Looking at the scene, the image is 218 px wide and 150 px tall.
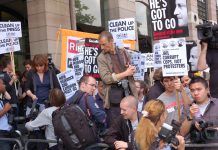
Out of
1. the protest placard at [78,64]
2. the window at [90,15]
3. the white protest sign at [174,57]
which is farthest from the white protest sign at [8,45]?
the window at [90,15]

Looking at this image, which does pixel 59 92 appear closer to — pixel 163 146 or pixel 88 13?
pixel 163 146

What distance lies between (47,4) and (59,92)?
7039 millimetres

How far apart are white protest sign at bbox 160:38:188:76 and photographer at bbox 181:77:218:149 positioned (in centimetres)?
63

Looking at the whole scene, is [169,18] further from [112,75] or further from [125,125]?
[125,125]

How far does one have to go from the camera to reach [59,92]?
6066 millimetres

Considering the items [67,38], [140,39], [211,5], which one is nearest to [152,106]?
[67,38]

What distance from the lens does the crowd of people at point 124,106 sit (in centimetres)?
414

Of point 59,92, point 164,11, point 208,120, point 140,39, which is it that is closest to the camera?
point 208,120

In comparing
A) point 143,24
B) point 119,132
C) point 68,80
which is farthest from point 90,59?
point 143,24

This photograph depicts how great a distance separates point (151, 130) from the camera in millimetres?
3979

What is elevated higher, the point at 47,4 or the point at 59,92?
the point at 47,4

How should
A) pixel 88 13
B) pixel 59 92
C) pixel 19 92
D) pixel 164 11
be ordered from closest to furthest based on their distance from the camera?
1. pixel 59 92
2. pixel 164 11
3. pixel 19 92
4. pixel 88 13

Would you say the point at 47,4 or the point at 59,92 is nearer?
the point at 59,92

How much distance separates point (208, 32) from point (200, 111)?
1.15 meters
